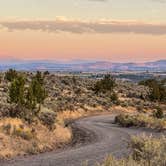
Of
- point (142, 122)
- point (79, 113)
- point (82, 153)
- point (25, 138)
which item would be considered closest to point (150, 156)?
point (82, 153)

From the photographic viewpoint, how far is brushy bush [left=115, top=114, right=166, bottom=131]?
134 feet

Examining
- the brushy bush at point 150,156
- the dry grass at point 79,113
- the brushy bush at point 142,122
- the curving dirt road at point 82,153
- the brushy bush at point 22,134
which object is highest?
the brushy bush at point 150,156

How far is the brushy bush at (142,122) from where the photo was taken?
40953mm

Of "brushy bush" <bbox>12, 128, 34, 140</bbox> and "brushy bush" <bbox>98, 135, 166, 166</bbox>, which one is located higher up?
"brushy bush" <bbox>98, 135, 166, 166</bbox>

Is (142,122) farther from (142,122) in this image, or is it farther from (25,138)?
(25,138)

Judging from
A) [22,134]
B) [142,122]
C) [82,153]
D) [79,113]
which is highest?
[22,134]

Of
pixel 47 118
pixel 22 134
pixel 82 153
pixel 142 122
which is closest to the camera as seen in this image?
pixel 82 153

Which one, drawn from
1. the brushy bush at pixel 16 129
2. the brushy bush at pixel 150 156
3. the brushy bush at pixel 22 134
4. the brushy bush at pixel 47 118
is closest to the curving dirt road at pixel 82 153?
the brushy bush at pixel 47 118

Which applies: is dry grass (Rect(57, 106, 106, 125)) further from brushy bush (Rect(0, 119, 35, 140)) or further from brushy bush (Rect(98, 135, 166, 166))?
brushy bush (Rect(98, 135, 166, 166))

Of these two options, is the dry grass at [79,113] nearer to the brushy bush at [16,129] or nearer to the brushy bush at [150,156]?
the brushy bush at [16,129]

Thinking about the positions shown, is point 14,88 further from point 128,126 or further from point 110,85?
point 110,85

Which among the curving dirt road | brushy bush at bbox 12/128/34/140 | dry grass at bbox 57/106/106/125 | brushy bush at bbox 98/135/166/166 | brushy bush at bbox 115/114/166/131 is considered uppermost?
brushy bush at bbox 98/135/166/166

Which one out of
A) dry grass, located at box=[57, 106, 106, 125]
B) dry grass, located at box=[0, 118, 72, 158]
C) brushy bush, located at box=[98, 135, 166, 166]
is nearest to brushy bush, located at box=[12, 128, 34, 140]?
dry grass, located at box=[0, 118, 72, 158]

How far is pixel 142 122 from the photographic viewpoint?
143 feet
